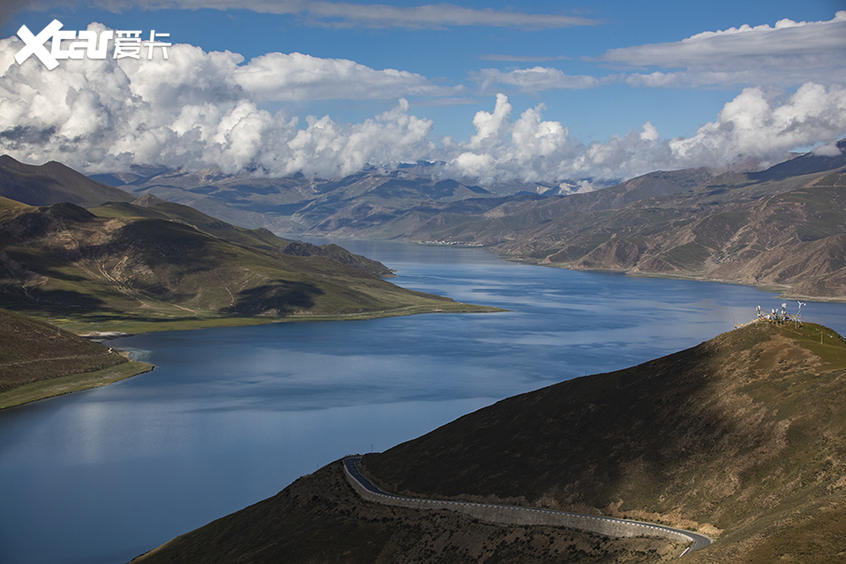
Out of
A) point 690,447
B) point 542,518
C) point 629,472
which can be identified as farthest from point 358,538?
point 690,447

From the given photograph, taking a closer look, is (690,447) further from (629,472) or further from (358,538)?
(358,538)

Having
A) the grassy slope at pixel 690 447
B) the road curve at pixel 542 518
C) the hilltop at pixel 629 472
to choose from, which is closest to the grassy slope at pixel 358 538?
the hilltop at pixel 629 472

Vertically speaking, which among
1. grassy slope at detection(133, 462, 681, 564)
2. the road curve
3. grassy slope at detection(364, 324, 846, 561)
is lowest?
grassy slope at detection(133, 462, 681, 564)

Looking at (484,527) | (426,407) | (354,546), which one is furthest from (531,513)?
(426,407)

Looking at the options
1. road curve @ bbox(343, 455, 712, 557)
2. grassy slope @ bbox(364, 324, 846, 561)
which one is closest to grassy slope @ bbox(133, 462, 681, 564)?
road curve @ bbox(343, 455, 712, 557)

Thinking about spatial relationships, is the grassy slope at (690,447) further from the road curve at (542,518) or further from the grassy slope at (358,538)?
the grassy slope at (358,538)

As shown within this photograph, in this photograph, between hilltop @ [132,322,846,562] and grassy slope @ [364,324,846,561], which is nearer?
grassy slope @ [364,324,846,561]

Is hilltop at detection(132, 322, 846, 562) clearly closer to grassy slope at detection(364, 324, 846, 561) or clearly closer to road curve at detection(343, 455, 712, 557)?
grassy slope at detection(364, 324, 846, 561)
